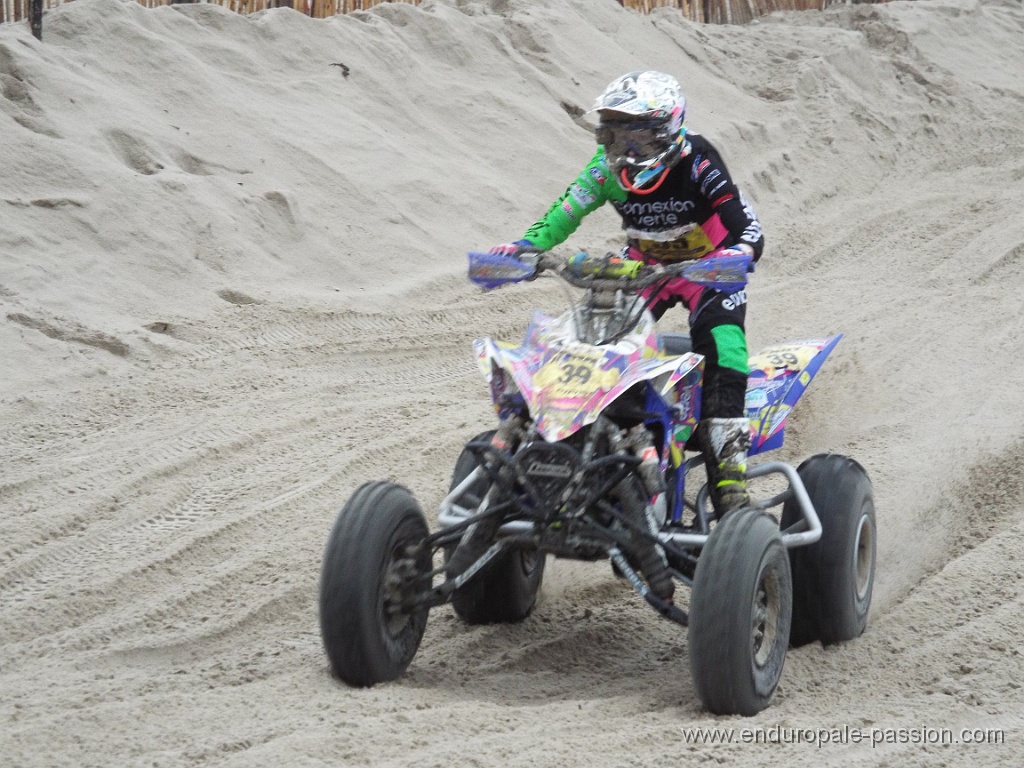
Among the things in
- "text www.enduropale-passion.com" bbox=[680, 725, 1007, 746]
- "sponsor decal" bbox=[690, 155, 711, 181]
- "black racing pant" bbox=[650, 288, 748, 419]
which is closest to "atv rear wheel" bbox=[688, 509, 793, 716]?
"text www.enduropale-passion.com" bbox=[680, 725, 1007, 746]

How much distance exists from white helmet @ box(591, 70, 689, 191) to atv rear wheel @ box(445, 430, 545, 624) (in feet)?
3.94

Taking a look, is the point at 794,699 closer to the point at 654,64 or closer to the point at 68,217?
the point at 68,217

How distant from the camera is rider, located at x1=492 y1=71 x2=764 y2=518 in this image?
488 cm

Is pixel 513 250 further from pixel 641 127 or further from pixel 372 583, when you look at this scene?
pixel 372 583

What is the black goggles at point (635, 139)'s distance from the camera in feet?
16.1

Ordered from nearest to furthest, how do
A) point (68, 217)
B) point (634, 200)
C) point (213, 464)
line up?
point (634, 200)
point (213, 464)
point (68, 217)

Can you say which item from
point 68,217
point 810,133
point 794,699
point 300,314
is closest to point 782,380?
point 794,699

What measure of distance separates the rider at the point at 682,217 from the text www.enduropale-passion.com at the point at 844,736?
1.04 meters

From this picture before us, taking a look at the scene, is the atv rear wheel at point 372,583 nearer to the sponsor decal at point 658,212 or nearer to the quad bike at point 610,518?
the quad bike at point 610,518

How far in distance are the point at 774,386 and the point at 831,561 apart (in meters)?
0.87

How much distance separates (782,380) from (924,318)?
4.17 meters

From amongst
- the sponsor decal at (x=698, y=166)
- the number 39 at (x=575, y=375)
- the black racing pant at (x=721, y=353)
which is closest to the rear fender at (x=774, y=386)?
the black racing pant at (x=721, y=353)

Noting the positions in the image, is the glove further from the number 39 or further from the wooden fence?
the wooden fence

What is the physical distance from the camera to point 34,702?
4.19m
